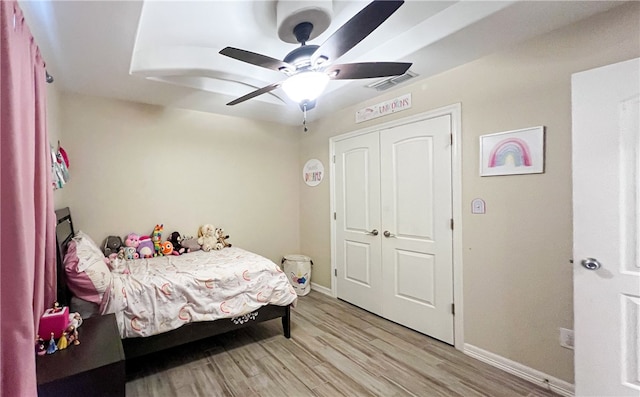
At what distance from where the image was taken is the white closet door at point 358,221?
3.27 metres

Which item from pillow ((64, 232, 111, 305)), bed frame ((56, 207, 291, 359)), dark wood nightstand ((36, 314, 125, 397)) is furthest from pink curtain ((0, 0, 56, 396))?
bed frame ((56, 207, 291, 359))

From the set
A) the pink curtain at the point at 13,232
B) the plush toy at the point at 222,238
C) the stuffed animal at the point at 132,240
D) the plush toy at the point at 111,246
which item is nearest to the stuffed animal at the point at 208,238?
the plush toy at the point at 222,238

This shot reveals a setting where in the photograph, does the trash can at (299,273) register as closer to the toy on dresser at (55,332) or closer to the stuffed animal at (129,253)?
the stuffed animal at (129,253)

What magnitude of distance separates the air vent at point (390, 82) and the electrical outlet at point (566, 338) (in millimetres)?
2235

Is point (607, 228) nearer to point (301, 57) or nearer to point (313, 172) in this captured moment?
point (301, 57)

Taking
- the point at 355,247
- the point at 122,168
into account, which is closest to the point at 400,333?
the point at 355,247

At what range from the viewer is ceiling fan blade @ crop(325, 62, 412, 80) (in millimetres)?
1718

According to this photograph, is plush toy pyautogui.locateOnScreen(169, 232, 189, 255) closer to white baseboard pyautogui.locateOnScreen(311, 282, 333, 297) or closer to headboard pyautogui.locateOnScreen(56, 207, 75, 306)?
headboard pyautogui.locateOnScreen(56, 207, 75, 306)

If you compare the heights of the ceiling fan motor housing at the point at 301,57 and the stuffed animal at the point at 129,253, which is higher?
the ceiling fan motor housing at the point at 301,57

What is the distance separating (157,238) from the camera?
10.9 feet

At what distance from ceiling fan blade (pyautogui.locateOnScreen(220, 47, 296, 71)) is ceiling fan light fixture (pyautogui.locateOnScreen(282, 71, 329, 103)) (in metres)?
0.08

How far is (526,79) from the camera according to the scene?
6.91 feet

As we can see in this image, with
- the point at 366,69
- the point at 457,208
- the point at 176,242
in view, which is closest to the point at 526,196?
the point at 457,208

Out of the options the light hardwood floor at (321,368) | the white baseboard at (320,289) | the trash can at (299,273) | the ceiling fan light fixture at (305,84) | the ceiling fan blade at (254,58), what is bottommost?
the light hardwood floor at (321,368)
